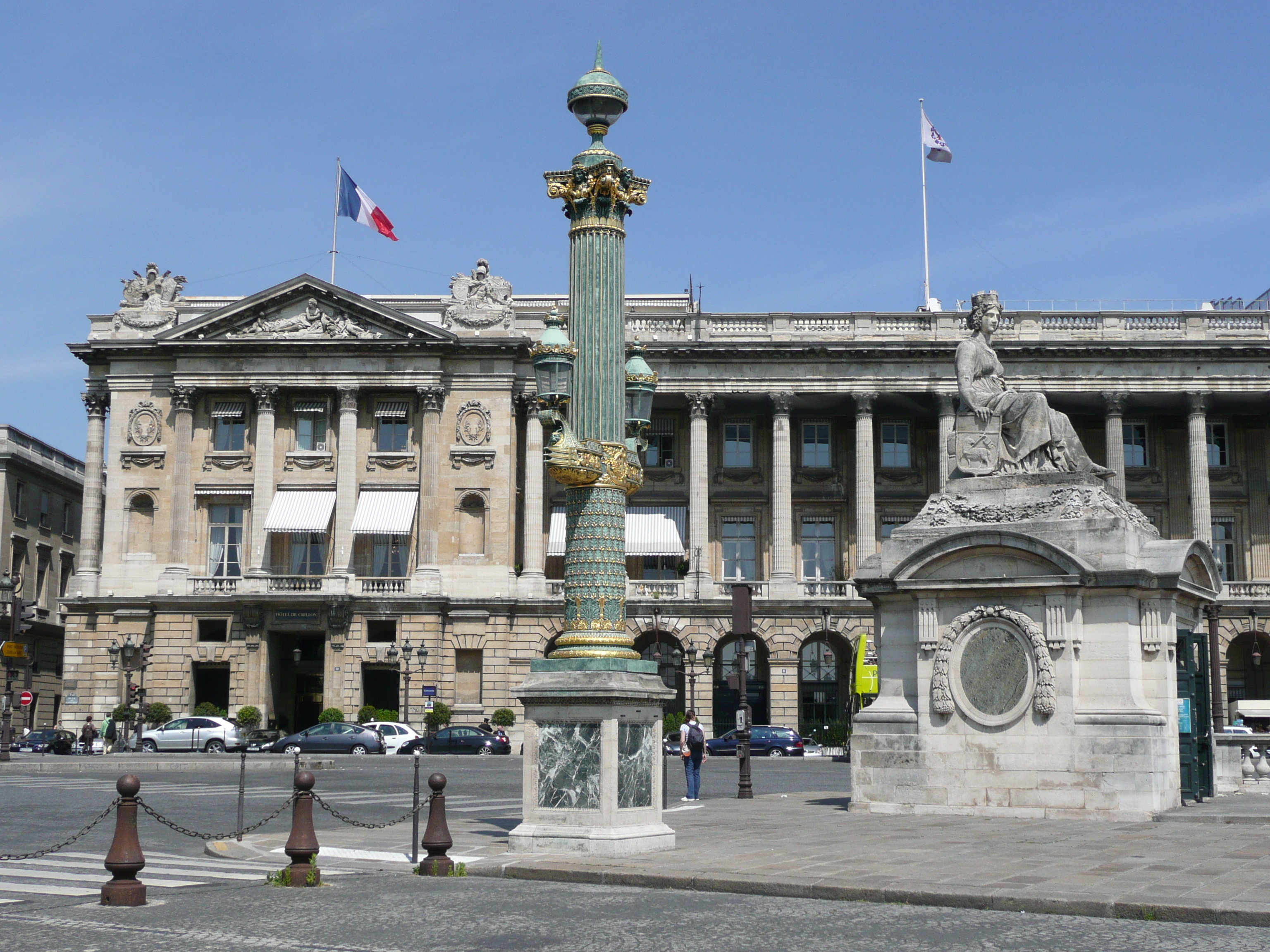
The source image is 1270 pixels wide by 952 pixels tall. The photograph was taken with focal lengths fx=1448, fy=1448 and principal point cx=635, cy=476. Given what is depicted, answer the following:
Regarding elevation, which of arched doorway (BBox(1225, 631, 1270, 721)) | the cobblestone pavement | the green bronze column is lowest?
the cobblestone pavement

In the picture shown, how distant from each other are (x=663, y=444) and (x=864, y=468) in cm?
968

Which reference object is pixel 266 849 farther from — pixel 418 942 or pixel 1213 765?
pixel 1213 765

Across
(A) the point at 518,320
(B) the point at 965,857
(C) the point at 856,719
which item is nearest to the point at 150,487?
(A) the point at 518,320

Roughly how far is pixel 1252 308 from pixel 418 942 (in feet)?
235

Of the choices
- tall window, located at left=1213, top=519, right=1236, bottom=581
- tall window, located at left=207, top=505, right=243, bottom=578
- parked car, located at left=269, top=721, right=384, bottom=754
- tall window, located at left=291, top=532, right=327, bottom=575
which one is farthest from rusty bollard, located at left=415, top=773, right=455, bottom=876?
tall window, located at left=1213, top=519, right=1236, bottom=581

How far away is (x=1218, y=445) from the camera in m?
67.0

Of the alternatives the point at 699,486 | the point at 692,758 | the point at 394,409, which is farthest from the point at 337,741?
the point at 692,758

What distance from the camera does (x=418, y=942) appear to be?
9961 millimetres

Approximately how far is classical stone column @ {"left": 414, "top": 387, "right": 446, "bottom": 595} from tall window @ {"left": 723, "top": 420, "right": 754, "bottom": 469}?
1325cm

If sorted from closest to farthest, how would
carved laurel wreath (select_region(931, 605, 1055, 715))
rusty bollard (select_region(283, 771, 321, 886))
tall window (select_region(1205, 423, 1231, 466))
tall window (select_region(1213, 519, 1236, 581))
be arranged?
rusty bollard (select_region(283, 771, 321, 886)) → carved laurel wreath (select_region(931, 605, 1055, 715)) → tall window (select_region(1213, 519, 1236, 581)) → tall window (select_region(1205, 423, 1231, 466))

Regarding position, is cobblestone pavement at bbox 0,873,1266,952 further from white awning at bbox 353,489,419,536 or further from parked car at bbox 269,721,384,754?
white awning at bbox 353,489,419,536

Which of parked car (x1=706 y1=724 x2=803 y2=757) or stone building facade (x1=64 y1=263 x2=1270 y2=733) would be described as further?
stone building facade (x1=64 y1=263 x2=1270 y2=733)

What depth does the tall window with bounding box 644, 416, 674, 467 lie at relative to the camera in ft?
220

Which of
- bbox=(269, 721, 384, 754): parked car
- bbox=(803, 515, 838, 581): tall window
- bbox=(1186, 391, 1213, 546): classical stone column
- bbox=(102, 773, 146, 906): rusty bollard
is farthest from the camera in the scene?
bbox=(803, 515, 838, 581): tall window
